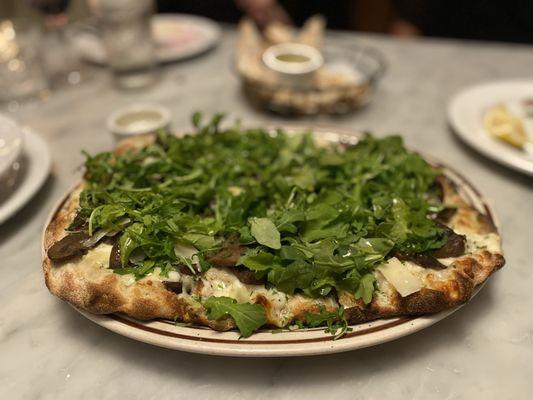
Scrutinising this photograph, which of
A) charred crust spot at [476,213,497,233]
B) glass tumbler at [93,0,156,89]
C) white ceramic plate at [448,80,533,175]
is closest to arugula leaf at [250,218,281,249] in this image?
charred crust spot at [476,213,497,233]

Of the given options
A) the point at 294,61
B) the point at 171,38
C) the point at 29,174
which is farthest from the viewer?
the point at 171,38

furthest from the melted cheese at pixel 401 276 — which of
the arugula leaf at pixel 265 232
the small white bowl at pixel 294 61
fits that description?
the small white bowl at pixel 294 61

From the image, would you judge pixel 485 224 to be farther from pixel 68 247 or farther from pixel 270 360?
pixel 68 247

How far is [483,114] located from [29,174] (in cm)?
189

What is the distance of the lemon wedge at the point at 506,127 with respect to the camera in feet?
6.94

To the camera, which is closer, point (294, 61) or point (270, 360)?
point (270, 360)

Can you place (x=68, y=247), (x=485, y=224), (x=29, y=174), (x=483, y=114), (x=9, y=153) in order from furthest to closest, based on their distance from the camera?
(x=483, y=114) → (x=29, y=174) → (x=9, y=153) → (x=485, y=224) → (x=68, y=247)

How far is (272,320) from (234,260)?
0.17 m

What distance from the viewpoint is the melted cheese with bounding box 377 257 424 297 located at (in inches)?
50.1

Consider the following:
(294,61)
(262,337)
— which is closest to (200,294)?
(262,337)

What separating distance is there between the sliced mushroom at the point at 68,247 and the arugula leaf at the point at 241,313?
355mm

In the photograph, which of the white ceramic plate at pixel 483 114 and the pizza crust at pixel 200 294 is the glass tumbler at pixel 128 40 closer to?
the white ceramic plate at pixel 483 114

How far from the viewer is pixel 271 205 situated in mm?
1599

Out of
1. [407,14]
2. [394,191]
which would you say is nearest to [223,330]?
[394,191]
